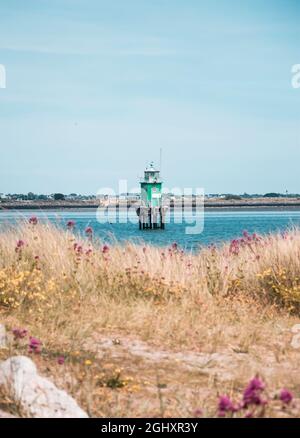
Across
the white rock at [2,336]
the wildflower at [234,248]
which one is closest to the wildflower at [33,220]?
the wildflower at [234,248]

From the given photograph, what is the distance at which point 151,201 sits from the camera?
75625 mm

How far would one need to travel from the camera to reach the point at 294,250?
12.2 meters

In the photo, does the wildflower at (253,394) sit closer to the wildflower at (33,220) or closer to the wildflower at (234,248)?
the wildflower at (234,248)

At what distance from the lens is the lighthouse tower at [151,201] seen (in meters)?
70.7

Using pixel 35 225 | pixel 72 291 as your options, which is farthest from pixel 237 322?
pixel 35 225

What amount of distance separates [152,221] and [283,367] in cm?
7043

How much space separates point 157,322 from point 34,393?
3.91m

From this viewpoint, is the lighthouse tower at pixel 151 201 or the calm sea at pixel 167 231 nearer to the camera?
the calm sea at pixel 167 231

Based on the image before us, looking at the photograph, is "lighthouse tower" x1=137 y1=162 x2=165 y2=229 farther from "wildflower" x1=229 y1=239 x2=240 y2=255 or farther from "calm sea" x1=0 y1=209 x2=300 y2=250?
"wildflower" x1=229 y1=239 x2=240 y2=255

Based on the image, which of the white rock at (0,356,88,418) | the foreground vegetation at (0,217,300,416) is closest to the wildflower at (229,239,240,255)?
the foreground vegetation at (0,217,300,416)

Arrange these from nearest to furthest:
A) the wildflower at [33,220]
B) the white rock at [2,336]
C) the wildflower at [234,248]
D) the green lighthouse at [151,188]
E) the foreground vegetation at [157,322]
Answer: the foreground vegetation at [157,322], the white rock at [2,336], the wildflower at [234,248], the wildflower at [33,220], the green lighthouse at [151,188]

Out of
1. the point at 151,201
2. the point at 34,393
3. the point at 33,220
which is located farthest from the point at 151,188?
the point at 34,393

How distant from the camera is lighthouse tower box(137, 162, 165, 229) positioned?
7074cm

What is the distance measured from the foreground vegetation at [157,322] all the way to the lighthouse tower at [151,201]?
56165mm
